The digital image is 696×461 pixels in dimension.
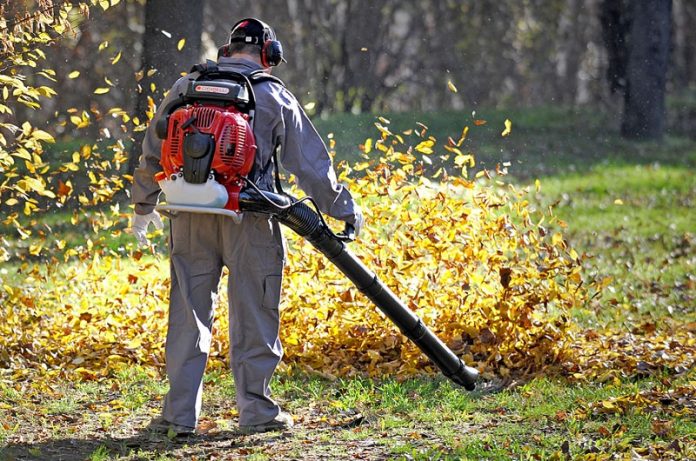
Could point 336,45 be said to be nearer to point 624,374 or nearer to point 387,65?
point 387,65

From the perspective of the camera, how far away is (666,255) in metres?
10.2

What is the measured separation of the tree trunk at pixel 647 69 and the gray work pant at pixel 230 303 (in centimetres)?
1220

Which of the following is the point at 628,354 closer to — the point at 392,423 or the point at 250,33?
the point at 392,423

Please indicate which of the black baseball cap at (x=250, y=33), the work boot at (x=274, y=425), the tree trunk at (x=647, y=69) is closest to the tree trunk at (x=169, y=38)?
the black baseball cap at (x=250, y=33)

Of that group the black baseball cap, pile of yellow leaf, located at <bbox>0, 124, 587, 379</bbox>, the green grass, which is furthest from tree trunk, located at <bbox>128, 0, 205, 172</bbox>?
the black baseball cap

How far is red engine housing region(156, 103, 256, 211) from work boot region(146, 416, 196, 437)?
3.52ft

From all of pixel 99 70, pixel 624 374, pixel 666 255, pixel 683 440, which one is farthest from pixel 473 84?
pixel 683 440

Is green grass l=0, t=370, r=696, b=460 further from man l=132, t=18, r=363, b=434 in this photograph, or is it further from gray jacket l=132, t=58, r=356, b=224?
gray jacket l=132, t=58, r=356, b=224

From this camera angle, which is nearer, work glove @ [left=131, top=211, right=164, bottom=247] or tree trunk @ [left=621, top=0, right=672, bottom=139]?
work glove @ [left=131, top=211, right=164, bottom=247]

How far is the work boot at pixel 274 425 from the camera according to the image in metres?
5.23

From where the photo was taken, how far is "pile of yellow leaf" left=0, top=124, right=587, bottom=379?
636 cm

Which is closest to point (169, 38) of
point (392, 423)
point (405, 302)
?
point (405, 302)

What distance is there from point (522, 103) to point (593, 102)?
123 centimetres

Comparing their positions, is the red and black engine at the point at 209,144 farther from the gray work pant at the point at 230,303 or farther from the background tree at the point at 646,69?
the background tree at the point at 646,69
